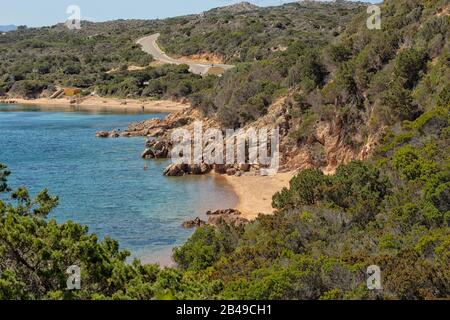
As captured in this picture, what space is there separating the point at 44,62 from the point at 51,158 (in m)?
68.1

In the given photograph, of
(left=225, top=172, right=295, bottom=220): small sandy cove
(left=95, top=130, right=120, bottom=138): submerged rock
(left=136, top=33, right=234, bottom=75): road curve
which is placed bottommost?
(left=225, top=172, right=295, bottom=220): small sandy cove

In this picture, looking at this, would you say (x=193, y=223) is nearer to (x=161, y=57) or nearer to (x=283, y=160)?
(x=283, y=160)

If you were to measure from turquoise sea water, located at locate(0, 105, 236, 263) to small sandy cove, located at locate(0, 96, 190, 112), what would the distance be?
20.7m

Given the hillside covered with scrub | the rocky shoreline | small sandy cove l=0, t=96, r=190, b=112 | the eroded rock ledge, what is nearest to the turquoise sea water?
the eroded rock ledge

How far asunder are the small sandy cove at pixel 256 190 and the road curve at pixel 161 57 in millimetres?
46076

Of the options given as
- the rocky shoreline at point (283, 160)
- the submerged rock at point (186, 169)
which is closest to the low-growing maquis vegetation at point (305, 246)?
the rocky shoreline at point (283, 160)

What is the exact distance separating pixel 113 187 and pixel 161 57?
72.3 m

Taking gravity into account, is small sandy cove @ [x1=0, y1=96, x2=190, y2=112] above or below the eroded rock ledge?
above

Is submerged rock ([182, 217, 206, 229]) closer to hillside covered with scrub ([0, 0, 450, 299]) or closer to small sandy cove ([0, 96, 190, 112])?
hillside covered with scrub ([0, 0, 450, 299])

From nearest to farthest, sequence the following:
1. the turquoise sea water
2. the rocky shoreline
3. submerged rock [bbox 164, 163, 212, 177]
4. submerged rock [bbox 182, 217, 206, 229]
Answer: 1. the turquoise sea water
2. submerged rock [bbox 182, 217, 206, 229]
3. the rocky shoreline
4. submerged rock [bbox 164, 163, 212, 177]

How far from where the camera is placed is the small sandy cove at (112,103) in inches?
3160

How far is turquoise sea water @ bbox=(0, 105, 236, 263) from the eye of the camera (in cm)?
2633

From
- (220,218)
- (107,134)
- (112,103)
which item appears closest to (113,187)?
(220,218)
